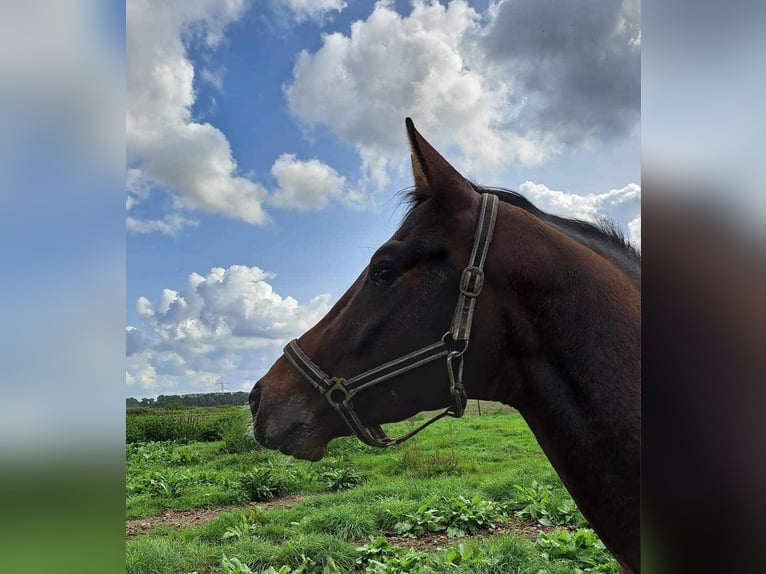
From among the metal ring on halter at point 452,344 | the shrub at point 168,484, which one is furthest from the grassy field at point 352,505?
the metal ring on halter at point 452,344

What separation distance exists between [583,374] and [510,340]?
0.22m

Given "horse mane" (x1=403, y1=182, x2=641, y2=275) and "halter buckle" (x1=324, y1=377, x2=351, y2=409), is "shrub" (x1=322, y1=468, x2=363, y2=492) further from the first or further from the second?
"horse mane" (x1=403, y1=182, x2=641, y2=275)

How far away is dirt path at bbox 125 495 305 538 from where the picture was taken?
3.84m

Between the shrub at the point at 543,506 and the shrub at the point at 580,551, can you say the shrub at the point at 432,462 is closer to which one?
the shrub at the point at 543,506

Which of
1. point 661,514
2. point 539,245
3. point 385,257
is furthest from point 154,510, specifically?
point 661,514

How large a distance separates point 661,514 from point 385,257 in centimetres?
109

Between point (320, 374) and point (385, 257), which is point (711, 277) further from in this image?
point (320, 374)

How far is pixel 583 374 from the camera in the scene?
4.50 ft

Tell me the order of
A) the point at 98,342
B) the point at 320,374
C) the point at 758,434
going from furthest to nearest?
the point at 320,374 < the point at 98,342 < the point at 758,434

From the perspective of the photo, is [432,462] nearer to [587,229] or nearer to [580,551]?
[580,551]

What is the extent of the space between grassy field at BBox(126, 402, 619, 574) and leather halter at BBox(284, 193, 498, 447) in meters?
2.30

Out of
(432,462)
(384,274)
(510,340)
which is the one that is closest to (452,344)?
(510,340)

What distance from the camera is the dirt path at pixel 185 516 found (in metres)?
3.84

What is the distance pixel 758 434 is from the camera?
0.50 metres
